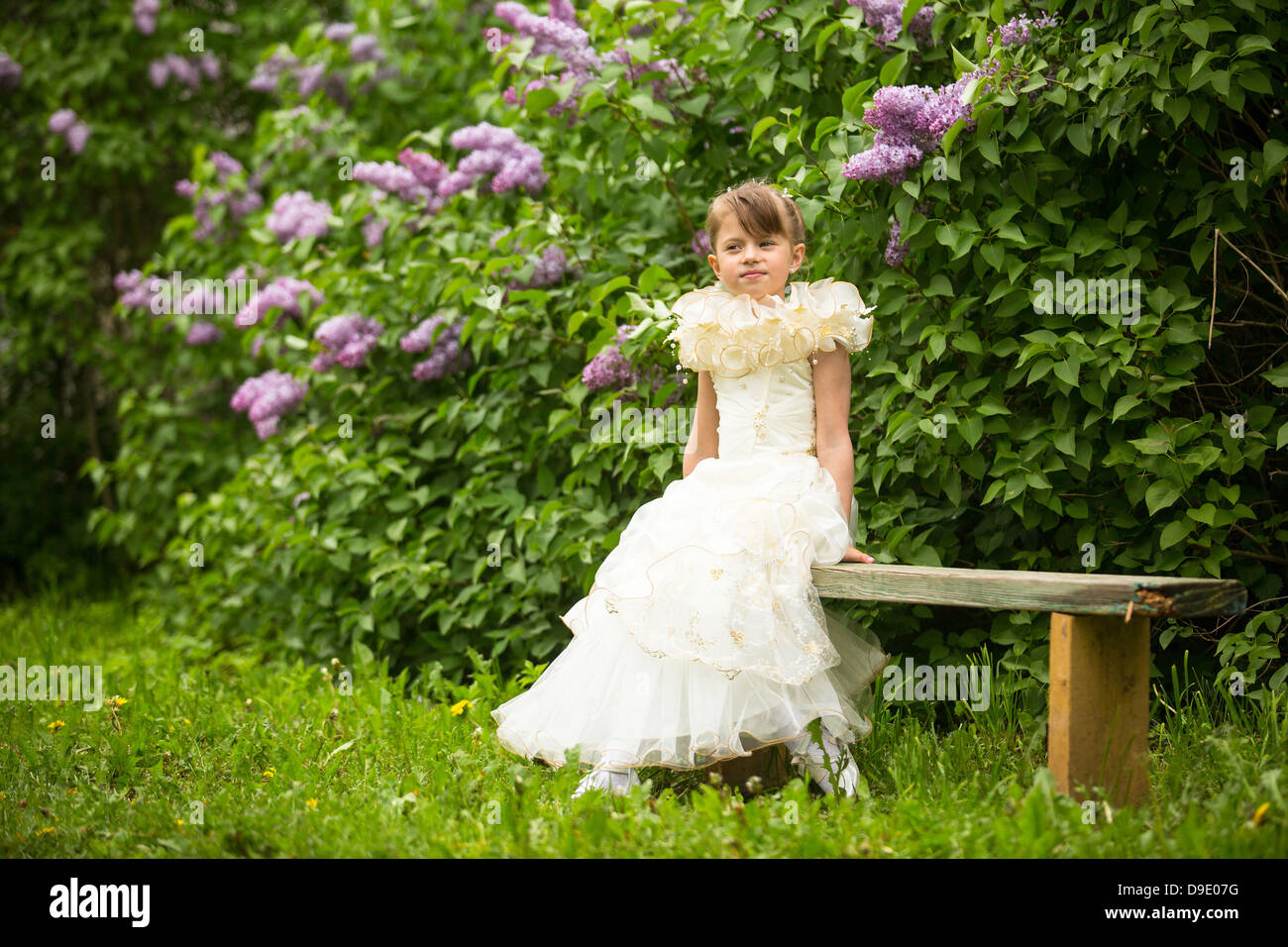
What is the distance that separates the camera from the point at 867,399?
11.0 feet

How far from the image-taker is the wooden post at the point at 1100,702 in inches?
90.9

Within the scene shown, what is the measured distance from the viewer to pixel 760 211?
289 cm

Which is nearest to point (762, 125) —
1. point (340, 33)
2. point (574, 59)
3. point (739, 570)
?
point (574, 59)

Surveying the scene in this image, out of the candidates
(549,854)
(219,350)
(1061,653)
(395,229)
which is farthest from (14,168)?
(1061,653)

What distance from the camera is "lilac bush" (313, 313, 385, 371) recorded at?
4.37 meters

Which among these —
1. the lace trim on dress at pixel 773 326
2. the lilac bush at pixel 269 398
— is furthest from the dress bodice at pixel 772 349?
the lilac bush at pixel 269 398

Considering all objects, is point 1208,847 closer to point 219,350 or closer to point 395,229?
point 395,229

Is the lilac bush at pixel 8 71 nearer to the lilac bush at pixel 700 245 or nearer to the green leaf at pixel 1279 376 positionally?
the lilac bush at pixel 700 245

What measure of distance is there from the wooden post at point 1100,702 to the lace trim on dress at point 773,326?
0.96 meters

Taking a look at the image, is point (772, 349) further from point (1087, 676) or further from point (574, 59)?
point (574, 59)

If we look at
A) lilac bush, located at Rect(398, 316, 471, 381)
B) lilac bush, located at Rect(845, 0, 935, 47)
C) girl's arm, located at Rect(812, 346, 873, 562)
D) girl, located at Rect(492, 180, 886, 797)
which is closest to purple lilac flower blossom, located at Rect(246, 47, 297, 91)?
lilac bush, located at Rect(398, 316, 471, 381)

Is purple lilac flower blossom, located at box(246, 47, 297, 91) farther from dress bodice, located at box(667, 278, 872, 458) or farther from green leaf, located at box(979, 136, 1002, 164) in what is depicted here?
green leaf, located at box(979, 136, 1002, 164)

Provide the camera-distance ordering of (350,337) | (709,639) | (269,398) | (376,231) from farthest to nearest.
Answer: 1. (269,398)
2. (376,231)
3. (350,337)
4. (709,639)

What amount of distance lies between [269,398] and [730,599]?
116 inches
